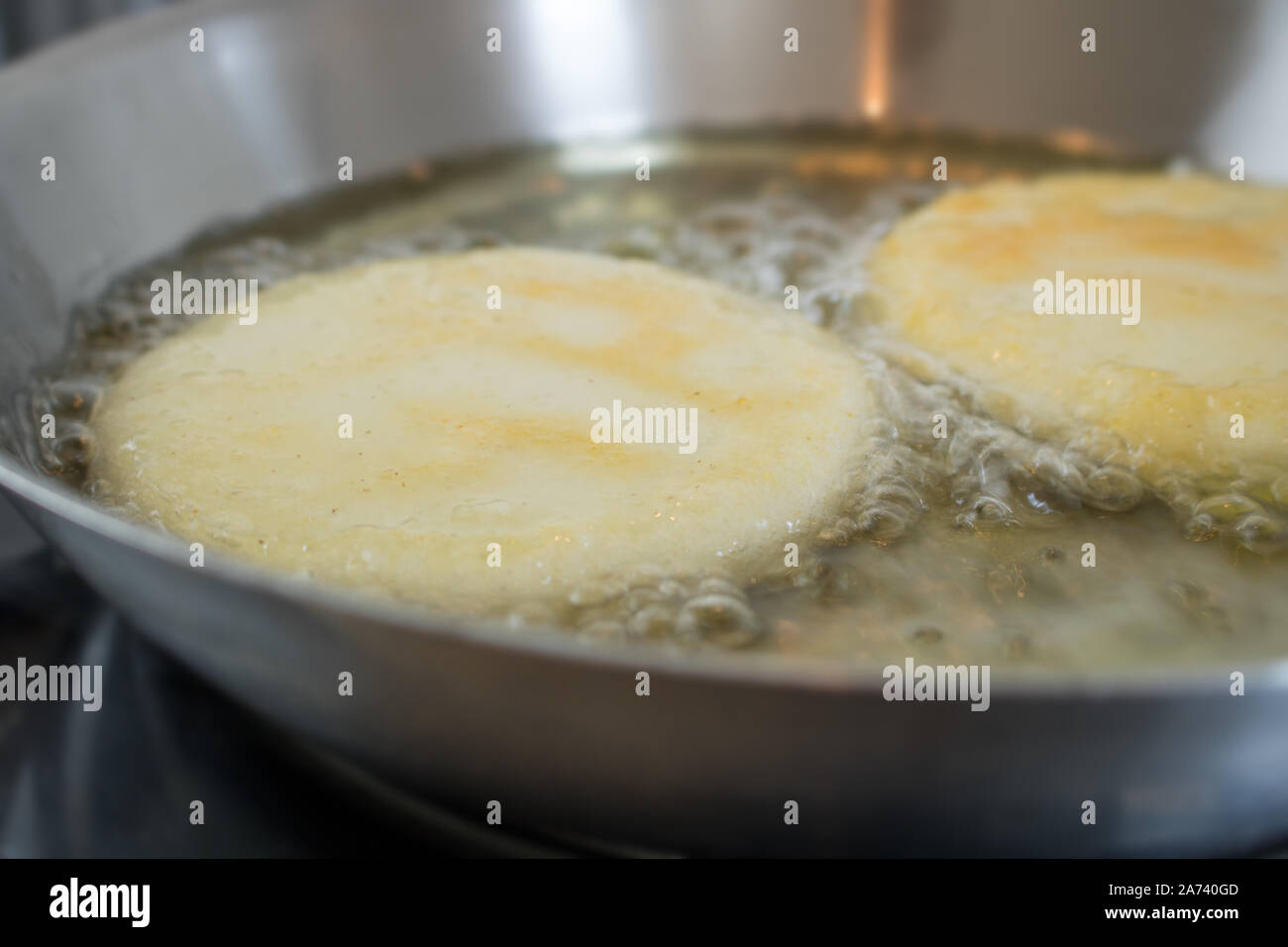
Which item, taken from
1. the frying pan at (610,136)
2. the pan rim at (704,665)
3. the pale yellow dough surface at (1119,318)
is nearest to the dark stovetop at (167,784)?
the frying pan at (610,136)

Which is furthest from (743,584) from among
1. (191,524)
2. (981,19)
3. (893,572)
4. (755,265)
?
(981,19)

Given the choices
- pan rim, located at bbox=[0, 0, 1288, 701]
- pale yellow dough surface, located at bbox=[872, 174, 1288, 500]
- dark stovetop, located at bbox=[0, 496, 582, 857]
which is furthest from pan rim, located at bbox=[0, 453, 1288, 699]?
pale yellow dough surface, located at bbox=[872, 174, 1288, 500]

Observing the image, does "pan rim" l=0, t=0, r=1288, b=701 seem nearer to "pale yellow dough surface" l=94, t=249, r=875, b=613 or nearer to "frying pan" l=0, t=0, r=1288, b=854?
"frying pan" l=0, t=0, r=1288, b=854

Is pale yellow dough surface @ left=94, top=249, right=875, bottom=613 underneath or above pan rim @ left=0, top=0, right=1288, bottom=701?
above

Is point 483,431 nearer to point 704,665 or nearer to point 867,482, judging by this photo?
point 867,482

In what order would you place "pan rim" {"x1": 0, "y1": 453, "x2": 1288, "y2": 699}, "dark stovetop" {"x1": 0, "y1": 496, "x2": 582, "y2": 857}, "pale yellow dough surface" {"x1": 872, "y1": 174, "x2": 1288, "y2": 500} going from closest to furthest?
1. "pan rim" {"x1": 0, "y1": 453, "x2": 1288, "y2": 699}
2. "dark stovetop" {"x1": 0, "y1": 496, "x2": 582, "y2": 857}
3. "pale yellow dough surface" {"x1": 872, "y1": 174, "x2": 1288, "y2": 500}

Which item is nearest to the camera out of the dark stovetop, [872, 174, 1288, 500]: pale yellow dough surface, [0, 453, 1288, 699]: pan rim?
[0, 453, 1288, 699]: pan rim

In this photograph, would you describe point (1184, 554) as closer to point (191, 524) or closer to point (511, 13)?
point (191, 524)
